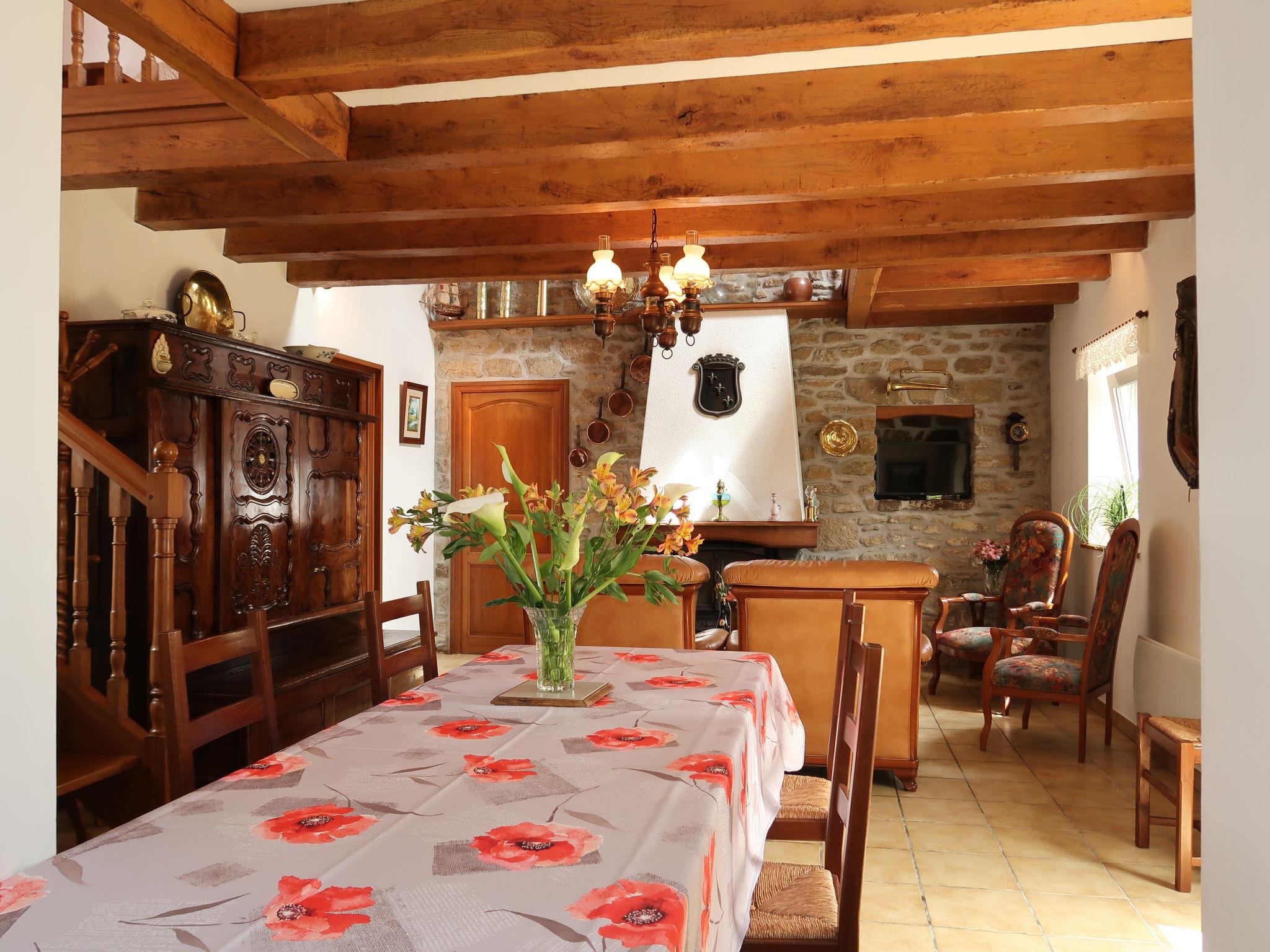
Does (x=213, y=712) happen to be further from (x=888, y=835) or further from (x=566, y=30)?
(x=888, y=835)

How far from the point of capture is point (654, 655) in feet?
9.11

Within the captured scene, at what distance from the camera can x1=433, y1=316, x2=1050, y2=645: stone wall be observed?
6605mm

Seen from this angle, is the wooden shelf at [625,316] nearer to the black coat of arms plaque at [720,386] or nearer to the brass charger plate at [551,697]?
the black coat of arms plaque at [720,386]

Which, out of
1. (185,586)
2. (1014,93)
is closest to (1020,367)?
(1014,93)

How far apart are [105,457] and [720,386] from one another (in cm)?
451

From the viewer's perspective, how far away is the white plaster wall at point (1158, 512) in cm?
396

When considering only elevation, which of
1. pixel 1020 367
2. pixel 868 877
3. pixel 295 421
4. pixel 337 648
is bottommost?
pixel 868 877

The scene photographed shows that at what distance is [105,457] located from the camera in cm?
272

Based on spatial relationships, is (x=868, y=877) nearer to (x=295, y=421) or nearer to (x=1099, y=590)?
(x=1099, y=590)

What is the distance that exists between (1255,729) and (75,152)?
13.7ft

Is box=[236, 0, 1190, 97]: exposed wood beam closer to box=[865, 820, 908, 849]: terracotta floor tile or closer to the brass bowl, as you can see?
the brass bowl

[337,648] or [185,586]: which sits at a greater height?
[185,586]

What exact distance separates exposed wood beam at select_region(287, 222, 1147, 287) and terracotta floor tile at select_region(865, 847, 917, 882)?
290cm

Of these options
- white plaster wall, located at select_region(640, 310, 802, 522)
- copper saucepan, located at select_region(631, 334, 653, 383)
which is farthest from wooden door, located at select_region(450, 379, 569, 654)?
white plaster wall, located at select_region(640, 310, 802, 522)
